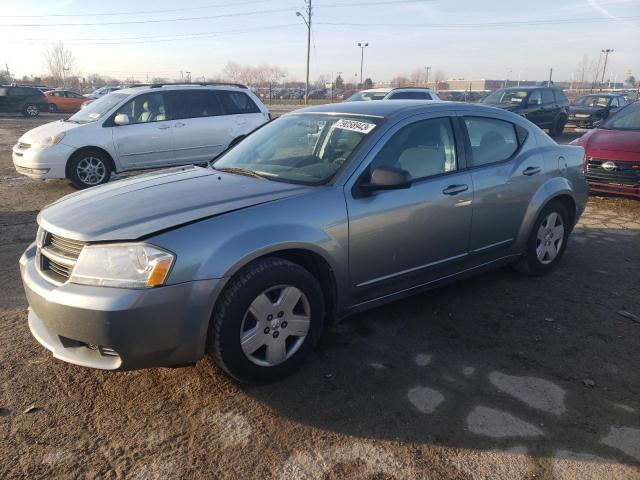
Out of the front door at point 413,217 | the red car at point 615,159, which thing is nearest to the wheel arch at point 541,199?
the front door at point 413,217

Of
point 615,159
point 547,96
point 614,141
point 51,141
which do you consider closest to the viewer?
point 615,159

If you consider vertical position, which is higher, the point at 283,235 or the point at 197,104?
the point at 197,104

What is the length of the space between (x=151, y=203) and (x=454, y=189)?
2.18 metres

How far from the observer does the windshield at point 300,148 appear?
3498mm

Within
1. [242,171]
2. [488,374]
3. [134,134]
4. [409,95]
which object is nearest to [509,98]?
[409,95]

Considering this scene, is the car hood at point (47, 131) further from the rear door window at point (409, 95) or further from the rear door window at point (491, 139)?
the rear door window at point (409, 95)

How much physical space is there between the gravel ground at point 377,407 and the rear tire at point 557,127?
16.0 m

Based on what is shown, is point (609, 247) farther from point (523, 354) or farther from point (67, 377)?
point (67, 377)

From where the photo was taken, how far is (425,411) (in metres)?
2.83

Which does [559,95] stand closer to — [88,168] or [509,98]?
[509,98]

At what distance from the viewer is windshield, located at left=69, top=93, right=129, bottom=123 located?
29.0 ft

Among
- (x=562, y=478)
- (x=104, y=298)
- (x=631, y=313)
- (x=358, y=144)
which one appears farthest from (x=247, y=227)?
(x=631, y=313)

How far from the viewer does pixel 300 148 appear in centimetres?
387

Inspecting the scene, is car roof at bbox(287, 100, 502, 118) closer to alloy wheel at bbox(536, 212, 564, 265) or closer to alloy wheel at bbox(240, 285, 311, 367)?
alloy wheel at bbox(536, 212, 564, 265)
